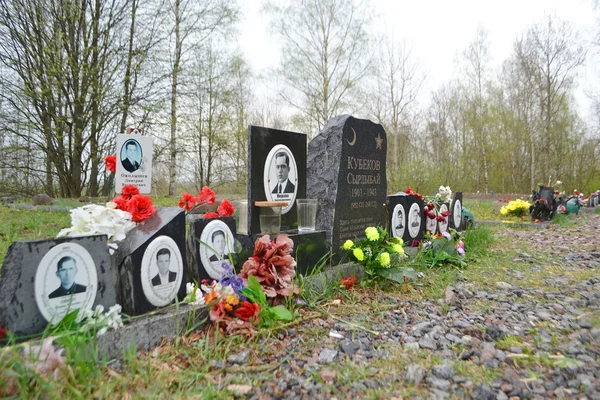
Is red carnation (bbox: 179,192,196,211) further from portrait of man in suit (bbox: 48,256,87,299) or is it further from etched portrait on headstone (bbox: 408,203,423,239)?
etched portrait on headstone (bbox: 408,203,423,239)

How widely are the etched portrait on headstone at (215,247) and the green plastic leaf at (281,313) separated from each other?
1.59ft

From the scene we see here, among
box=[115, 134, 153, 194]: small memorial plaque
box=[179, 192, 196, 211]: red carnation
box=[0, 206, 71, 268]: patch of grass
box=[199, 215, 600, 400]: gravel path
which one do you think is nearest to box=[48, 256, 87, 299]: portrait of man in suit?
box=[199, 215, 600, 400]: gravel path

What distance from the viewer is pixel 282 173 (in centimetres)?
327

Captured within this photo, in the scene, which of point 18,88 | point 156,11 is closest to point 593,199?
point 156,11

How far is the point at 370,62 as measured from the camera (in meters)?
18.0

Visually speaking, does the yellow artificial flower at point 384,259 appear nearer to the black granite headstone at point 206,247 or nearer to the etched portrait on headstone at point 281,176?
the etched portrait on headstone at point 281,176

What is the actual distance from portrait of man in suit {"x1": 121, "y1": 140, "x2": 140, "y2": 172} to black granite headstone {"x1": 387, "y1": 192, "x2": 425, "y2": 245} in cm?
405

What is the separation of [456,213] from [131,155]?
202 inches

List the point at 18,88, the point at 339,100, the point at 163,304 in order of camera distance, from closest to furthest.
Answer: the point at 163,304
the point at 18,88
the point at 339,100

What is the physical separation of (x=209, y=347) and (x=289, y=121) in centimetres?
1695

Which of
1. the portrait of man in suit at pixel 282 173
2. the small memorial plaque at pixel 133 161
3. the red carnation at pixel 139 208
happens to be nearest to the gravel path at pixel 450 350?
the red carnation at pixel 139 208

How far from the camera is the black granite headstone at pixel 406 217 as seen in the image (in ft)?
13.7

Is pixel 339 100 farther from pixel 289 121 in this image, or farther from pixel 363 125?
pixel 363 125

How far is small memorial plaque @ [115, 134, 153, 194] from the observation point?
5.90m
